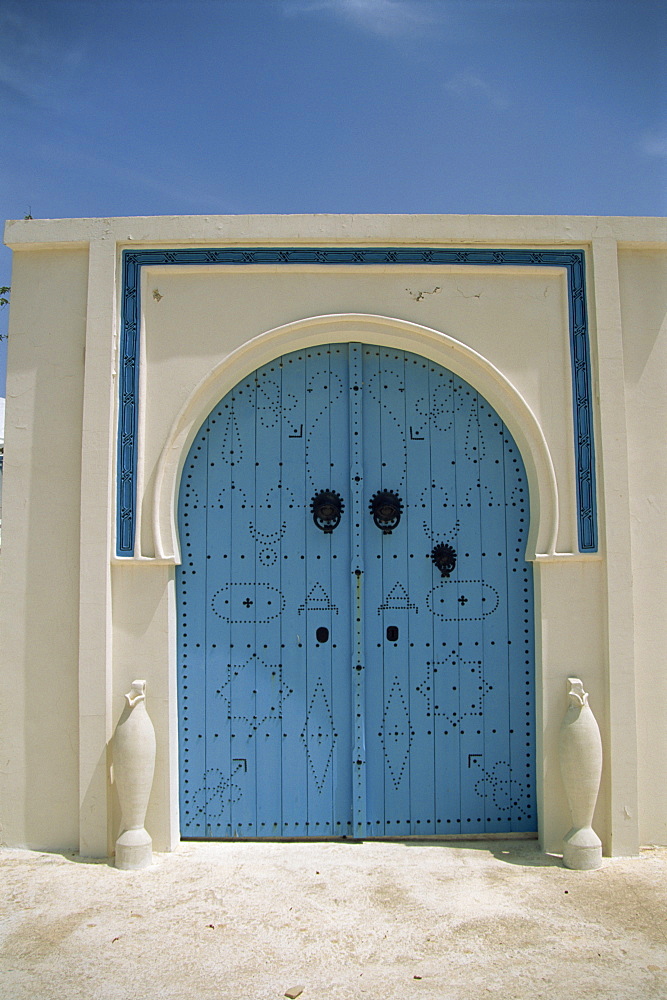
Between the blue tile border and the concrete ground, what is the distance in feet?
6.08

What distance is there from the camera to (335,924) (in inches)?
134

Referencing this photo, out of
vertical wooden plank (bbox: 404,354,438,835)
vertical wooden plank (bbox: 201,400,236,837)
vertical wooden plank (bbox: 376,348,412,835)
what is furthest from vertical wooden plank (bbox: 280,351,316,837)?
vertical wooden plank (bbox: 404,354,438,835)

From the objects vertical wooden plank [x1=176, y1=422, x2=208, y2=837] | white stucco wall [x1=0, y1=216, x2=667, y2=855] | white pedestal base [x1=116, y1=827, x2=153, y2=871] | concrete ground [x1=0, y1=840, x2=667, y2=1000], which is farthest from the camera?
vertical wooden plank [x1=176, y1=422, x2=208, y2=837]

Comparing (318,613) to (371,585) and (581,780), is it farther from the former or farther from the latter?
(581,780)

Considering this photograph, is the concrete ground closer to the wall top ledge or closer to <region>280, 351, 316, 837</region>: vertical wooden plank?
<region>280, 351, 316, 837</region>: vertical wooden plank

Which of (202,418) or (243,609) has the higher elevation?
(202,418)

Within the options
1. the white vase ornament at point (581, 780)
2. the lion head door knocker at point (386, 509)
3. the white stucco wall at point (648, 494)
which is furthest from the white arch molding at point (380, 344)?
the white vase ornament at point (581, 780)

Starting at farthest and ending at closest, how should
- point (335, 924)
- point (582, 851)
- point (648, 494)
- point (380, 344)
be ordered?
point (380, 344) < point (648, 494) < point (582, 851) < point (335, 924)

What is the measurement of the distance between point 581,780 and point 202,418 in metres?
2.93

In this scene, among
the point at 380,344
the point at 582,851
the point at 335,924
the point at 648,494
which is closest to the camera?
the point at 335,924

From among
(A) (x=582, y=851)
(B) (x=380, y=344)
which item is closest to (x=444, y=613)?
(A) (x=582, y=851)

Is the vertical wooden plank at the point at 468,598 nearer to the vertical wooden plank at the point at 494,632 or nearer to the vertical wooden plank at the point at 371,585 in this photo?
the vertical wooden plank at the point at 494,632

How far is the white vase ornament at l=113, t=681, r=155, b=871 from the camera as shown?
13.2 ft

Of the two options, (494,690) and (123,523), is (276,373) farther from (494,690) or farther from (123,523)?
(494,690)
